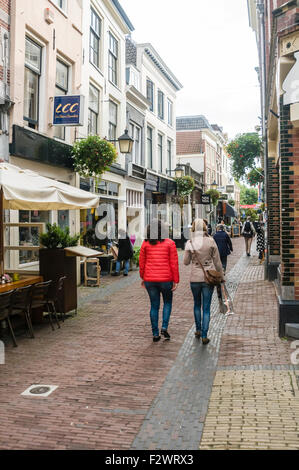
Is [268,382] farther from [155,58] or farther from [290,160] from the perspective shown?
[155,58]

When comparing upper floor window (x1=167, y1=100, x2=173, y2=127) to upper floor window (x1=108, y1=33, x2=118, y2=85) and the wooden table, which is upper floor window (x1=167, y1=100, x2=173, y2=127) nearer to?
upper floor window (x1=108, y1=33, x2=118, y2=85)

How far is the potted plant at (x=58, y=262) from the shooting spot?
843cm

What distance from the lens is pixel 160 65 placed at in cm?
2584

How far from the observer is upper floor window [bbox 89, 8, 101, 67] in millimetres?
15922

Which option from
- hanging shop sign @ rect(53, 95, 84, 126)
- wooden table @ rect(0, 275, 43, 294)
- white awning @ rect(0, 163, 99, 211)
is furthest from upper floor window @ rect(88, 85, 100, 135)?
wooden table @ rect(0, 275, 43, 294)

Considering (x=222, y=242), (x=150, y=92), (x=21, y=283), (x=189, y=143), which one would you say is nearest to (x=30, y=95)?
(x=21, y=283)

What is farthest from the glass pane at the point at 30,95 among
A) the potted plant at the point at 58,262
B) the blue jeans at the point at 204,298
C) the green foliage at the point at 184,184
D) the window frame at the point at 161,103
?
the green foliage at the point at 184,184

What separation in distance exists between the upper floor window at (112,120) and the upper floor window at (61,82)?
4.61 metres

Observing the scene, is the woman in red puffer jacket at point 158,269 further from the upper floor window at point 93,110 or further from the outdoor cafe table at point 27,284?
the upper floor window at point 93,110

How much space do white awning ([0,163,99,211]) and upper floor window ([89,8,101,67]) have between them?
928 cm

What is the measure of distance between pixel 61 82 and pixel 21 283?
760 cm

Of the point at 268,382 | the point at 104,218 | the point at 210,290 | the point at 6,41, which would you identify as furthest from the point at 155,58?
the point at 268,382

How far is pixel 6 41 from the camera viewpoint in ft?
32.9

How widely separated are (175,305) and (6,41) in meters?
6.96
